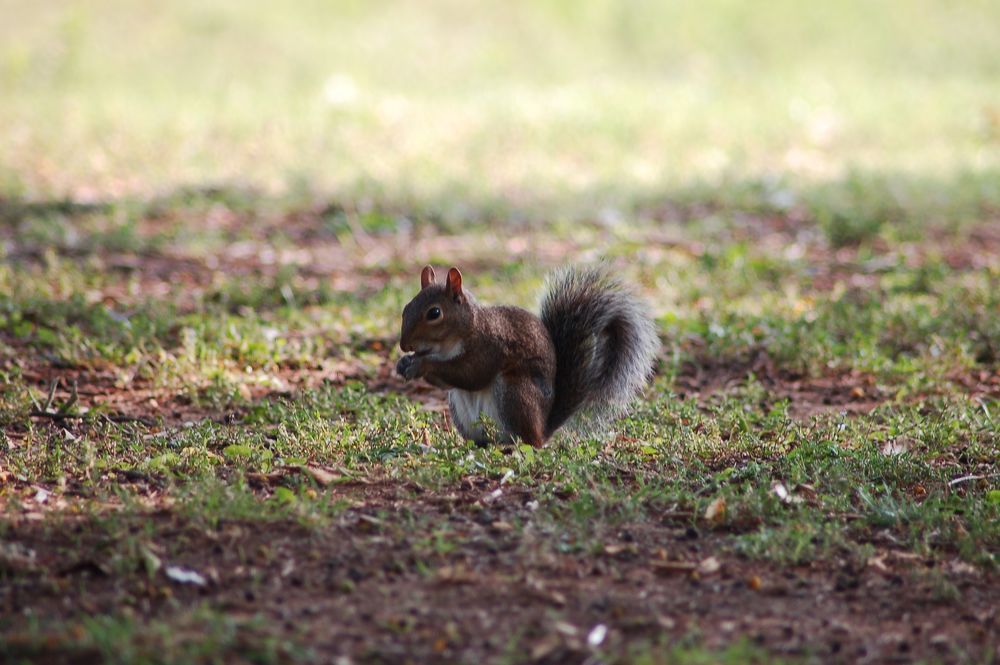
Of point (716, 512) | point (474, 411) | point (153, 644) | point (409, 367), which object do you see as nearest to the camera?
point (153, 644)

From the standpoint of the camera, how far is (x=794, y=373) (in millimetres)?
5688

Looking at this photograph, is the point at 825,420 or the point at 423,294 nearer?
the point at 423,294

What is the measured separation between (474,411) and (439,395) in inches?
35.3

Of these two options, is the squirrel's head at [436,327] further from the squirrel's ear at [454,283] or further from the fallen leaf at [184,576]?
the fallen leaf at [184,576]

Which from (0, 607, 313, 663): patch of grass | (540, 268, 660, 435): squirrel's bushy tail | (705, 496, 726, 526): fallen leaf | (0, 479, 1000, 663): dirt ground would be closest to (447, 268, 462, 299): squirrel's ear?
(540, 268, 660, 435): squirrel's bushy tail

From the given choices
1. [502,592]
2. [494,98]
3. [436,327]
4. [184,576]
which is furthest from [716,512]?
[494,98]

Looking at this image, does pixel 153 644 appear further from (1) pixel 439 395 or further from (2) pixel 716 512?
(1) pixel 439 395

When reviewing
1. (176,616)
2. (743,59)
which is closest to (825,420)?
(176,616)

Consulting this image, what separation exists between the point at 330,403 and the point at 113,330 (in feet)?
4.96

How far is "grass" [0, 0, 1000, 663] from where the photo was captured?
319 cm

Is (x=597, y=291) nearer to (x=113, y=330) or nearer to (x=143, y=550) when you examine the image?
(x=143, y=550)

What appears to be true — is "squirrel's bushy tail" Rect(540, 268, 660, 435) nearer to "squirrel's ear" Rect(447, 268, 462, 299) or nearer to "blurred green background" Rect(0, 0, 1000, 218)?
"squirrel's ear" Rect(447, 268, 462, 299)

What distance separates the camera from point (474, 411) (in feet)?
15.0

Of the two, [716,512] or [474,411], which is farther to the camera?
[474,411]
